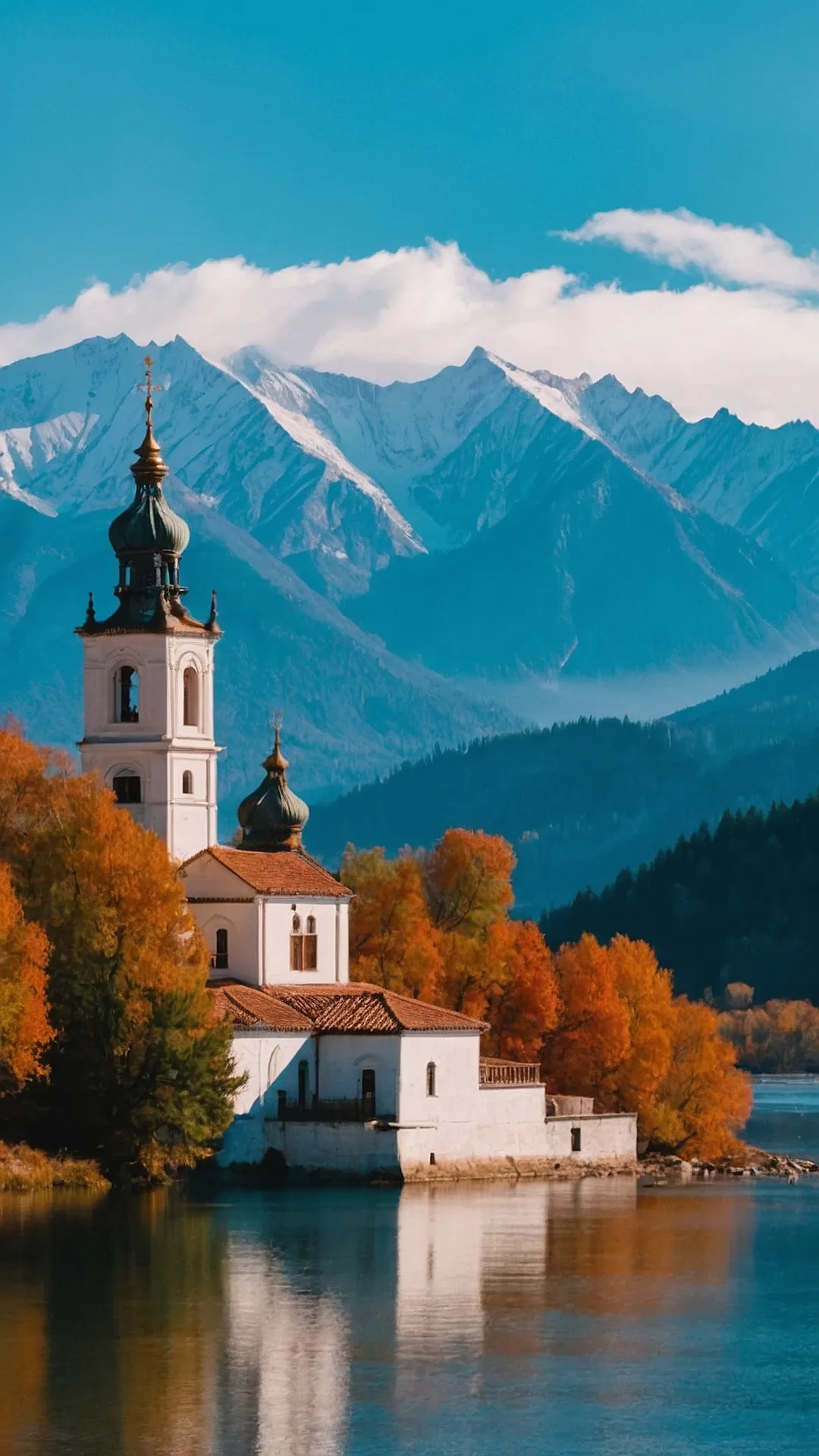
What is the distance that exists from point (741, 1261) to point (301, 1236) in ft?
38.2

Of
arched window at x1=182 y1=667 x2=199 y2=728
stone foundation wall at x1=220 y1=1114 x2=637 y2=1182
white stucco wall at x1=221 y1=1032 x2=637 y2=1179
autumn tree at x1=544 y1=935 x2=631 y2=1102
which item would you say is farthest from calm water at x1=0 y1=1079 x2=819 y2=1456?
arched window at x1=182 y1=667 x2=199 y2=728

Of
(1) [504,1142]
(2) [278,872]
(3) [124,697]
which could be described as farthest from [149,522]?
(1) [504,1142]

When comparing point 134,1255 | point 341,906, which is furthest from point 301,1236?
point 341,906

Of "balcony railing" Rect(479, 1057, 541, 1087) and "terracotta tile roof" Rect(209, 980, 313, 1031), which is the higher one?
"terracotta tile roof" Rect(209, 980, 313, 1031)

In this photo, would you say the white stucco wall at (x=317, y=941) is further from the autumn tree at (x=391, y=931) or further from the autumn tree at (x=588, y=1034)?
the autumn tree at (x=588, y=1034)

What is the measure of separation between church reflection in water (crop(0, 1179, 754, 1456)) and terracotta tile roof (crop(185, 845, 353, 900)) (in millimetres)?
14798

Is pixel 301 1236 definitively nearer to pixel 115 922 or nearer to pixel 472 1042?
pixel 115 922

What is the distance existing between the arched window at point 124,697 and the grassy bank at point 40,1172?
2278 cm

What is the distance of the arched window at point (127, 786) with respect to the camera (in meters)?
110

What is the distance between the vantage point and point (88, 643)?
11025 cm

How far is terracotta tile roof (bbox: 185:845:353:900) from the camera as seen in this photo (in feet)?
349

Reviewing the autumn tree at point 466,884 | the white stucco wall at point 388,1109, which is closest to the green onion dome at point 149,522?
the autumn tree at point 466,884

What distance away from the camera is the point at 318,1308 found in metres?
67.7

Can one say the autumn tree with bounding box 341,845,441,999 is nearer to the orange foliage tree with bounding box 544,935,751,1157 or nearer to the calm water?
the orange foliage tree with bounding box 544,935,751,1157
